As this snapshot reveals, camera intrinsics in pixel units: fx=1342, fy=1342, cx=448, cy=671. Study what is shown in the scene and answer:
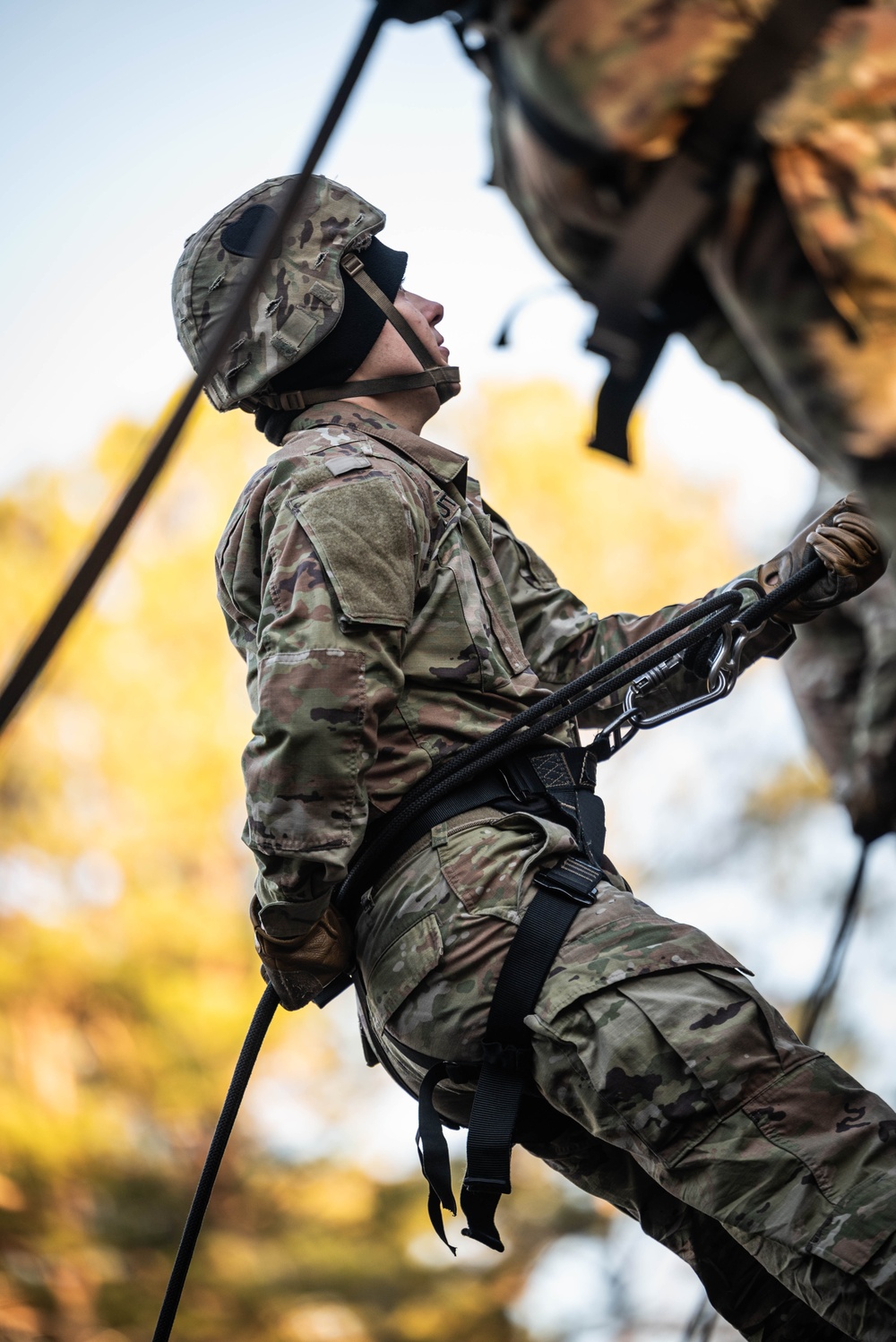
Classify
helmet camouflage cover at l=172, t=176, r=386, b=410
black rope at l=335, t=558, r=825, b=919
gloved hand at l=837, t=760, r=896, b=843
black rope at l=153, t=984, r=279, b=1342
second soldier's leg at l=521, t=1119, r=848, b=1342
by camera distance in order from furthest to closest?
1. gloved hand at l=837, t=760, r=896, b=843
2. helmet camouflage cover at l=172, t=176, r=386, b=410
3. black rope at l=153, t=984, r=279, b=1342
4. black rope at l=335, t=558, r=825, b=919
5. second soldier's leg at l=521, t=1119, r=848, b=1342

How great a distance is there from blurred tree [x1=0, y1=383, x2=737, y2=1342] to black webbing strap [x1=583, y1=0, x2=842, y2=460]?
886cm

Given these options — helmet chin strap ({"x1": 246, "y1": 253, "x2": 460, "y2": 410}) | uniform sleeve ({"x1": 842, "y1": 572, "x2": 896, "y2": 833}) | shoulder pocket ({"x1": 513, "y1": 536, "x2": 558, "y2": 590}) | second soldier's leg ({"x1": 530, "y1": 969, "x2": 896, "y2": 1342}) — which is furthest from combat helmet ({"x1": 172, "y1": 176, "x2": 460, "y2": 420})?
uniform sleeve ({"x1": 842, "y1": 572, "x2": 896, "y2": 833})

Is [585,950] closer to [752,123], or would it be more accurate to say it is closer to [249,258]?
[752,123]

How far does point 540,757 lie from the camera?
2.47 meters

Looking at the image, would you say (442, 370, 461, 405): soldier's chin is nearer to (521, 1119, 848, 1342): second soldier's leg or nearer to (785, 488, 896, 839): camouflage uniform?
(521, 1119, 848, 1342): second soldier's leg

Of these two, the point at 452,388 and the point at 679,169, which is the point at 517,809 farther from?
the point at 679,169

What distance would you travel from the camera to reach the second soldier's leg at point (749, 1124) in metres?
1.88

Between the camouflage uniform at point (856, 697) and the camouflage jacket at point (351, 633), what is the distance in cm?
177

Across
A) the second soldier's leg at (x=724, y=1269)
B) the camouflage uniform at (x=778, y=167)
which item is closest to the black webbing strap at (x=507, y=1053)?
the second soldier's leg at (x=724, y=1269)

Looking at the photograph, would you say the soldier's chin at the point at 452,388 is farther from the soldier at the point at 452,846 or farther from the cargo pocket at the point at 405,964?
the cargo pocket at the point at 405,964

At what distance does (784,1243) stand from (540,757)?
91 cm

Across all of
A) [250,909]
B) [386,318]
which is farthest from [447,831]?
[386,318]

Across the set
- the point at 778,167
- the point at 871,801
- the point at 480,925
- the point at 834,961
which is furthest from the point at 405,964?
the point at 871,801

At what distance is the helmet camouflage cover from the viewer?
107 inches
